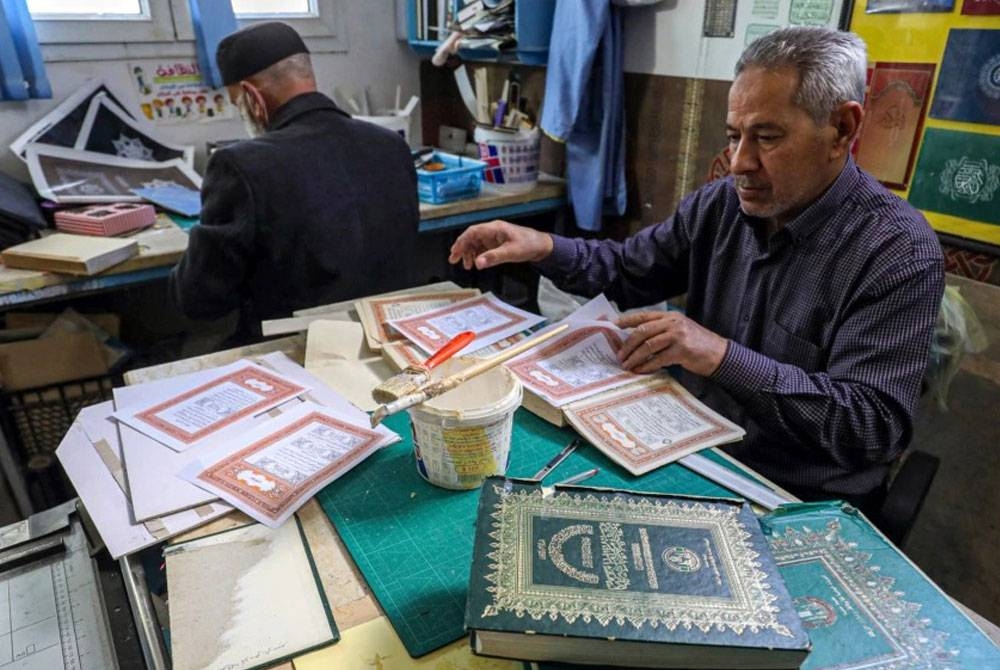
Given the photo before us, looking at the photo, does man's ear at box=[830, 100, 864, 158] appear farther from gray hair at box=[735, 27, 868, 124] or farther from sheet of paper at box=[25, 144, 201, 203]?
sheet of paper at box=[25, 144, 201, 203]

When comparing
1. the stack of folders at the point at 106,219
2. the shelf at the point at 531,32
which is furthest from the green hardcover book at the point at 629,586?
the shelf at the point at 531,32

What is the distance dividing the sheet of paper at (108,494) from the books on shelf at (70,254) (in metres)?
0.82

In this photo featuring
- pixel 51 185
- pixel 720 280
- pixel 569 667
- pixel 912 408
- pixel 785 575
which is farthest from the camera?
pixel 51 185

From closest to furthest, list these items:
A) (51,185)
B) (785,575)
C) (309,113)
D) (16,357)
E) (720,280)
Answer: (785,575) → (720,280) → (309,113) → (16,357) → (51,185)

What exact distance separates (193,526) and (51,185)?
1.84m

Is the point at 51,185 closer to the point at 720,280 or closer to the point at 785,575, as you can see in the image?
the point at 720,280

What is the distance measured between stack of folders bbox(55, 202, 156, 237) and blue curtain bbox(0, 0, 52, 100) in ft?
1.45

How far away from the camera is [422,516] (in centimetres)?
84

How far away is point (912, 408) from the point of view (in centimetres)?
105

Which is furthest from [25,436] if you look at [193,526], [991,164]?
[991,164]

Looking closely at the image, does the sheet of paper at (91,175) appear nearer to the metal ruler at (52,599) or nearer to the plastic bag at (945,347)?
the metal ruler at (52,599)

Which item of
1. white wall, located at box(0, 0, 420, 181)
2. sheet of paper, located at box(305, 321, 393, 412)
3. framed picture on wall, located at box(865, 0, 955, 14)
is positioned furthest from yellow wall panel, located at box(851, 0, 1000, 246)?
white wall, located at box(0, 0, 420, 181)

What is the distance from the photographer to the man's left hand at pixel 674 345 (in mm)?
1096

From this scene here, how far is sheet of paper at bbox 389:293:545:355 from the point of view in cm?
124
